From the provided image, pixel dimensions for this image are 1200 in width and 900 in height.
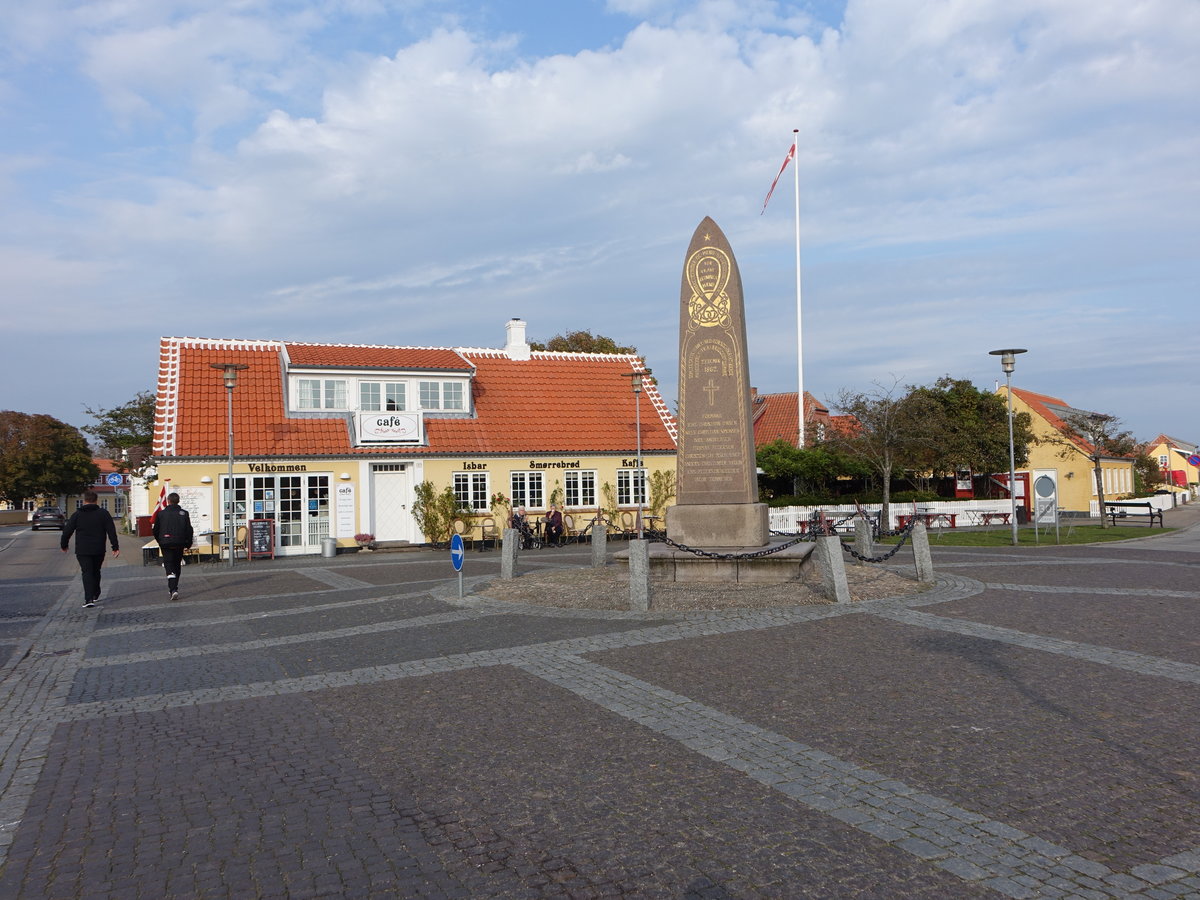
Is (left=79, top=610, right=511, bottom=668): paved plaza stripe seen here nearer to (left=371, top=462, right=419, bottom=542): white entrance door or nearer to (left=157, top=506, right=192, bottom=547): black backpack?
(left=157, top=506, right=192, bottom=547): black backpack

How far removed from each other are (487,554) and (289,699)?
18.0m

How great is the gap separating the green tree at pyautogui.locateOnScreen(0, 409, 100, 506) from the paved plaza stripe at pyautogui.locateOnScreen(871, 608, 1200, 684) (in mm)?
80187

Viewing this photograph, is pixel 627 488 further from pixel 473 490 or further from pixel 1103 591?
pixel 1103 591

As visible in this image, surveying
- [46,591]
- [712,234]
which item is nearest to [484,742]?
[712,234]

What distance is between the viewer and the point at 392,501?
27922 millimetres

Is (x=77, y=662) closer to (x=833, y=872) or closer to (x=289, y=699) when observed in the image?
(x=289, y=699)

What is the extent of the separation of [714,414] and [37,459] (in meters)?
76.9

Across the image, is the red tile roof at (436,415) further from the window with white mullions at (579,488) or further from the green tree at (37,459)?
the green tree at (37,459)

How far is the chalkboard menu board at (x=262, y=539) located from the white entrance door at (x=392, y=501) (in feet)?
10.3

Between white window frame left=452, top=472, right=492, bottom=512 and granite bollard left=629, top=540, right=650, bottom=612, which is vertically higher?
white window frame left=452, top=472, right=492, bottom=512

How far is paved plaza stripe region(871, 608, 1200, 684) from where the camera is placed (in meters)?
7.86

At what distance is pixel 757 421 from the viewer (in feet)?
188

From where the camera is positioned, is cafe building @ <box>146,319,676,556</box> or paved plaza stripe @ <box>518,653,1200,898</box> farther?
cafe building @ <box>146,319,676,556</box>

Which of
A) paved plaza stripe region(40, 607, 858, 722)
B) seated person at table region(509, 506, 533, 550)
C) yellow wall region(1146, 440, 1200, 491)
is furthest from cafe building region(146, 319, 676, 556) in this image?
yellow wall region(1146, 440, 1200, 491)
